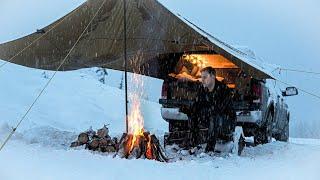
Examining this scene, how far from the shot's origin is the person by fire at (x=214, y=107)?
8086 mm

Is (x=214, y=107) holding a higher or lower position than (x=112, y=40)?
lower

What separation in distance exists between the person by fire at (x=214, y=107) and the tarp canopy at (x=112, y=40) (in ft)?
1.40

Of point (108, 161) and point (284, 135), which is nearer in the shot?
point (108, 161)

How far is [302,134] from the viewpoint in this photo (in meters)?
24.2

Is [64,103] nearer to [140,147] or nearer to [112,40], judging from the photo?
[112,40]

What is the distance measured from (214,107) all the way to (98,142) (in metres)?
1.88

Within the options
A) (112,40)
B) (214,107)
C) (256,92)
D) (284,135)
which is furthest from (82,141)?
(284,135)

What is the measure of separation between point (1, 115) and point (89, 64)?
3.43m

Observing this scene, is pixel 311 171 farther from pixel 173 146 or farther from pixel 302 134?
pixel 302 134

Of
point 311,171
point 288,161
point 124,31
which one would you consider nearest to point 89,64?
point 124,31

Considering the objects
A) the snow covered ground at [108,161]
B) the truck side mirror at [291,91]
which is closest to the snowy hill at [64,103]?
the snow covered ground at [108,161]

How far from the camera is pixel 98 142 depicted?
27.0 ft

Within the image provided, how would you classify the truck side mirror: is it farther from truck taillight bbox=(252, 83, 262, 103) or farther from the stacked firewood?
the stacked firewood

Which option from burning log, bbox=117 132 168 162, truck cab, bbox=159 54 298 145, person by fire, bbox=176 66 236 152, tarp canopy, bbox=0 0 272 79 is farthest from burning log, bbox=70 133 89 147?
person by fire, bbox=176 66 236 152
